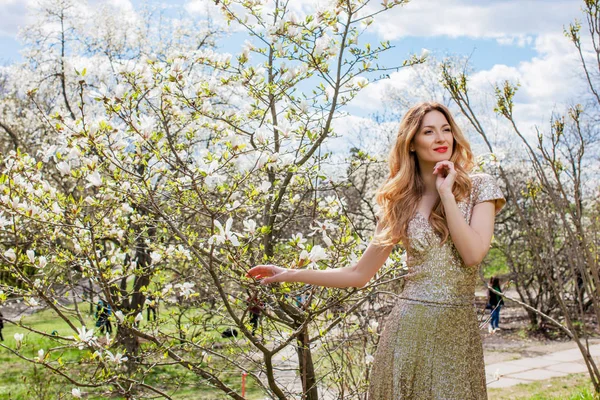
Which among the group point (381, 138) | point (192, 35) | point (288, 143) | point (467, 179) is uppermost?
point (192, 35)

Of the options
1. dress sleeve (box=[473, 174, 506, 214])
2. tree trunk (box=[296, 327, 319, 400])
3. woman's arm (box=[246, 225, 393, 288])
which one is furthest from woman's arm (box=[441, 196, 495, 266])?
tree trunk (box=[296, 327, 319, 400])

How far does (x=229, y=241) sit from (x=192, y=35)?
982 centimetres

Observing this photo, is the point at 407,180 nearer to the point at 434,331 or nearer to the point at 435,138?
the point at 435,138

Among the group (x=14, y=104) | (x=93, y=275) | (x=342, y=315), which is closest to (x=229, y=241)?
(x=342, y=315)

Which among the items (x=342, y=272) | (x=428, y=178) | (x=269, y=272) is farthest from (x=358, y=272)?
(x=428, y=178)

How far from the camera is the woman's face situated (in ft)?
7.59

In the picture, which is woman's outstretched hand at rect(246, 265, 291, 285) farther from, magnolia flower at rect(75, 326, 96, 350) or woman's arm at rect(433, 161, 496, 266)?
magnolia flower at rect(75, 326, 96, 350)

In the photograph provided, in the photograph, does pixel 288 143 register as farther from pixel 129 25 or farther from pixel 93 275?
pixel 129 25

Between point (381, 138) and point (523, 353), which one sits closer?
point (523, 353)

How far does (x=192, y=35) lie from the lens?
11664mm

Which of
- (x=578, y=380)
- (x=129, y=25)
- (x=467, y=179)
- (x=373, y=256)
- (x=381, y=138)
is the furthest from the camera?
(x=381, y=138)

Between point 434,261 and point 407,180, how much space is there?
13.7 inches

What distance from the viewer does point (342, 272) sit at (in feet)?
8.02

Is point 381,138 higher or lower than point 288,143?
higher
